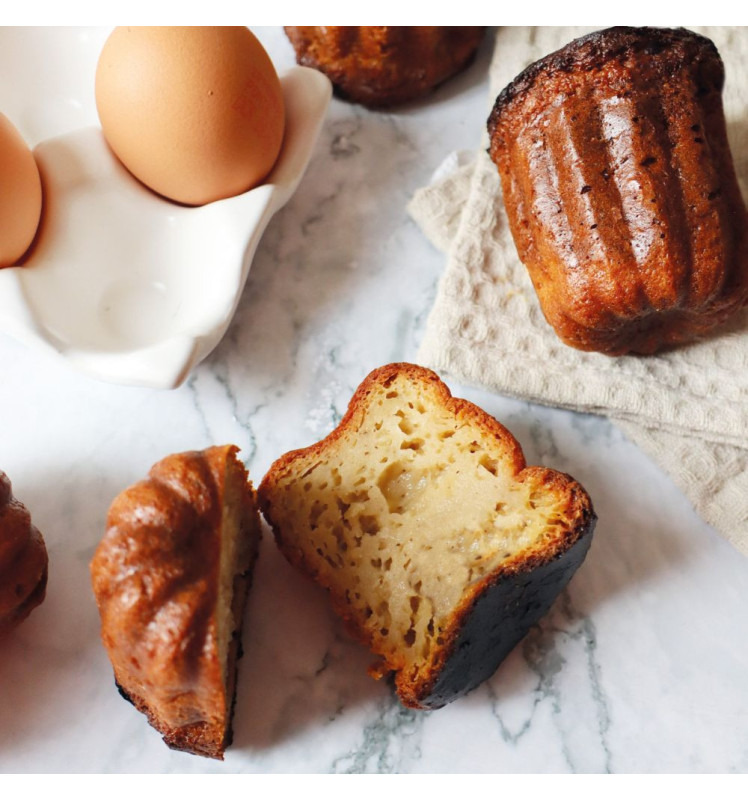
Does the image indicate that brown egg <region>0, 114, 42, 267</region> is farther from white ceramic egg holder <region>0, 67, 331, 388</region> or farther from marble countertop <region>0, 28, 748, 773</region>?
marble countertop <region>0, 28, 748, 773</region>

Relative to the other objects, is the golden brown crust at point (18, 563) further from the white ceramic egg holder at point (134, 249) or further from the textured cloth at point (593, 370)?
the textured cloth at point (593, 370)

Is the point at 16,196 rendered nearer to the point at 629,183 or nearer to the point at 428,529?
the point at 428,529

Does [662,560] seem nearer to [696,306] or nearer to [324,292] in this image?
[696,306]

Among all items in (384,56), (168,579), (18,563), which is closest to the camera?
(168,579)

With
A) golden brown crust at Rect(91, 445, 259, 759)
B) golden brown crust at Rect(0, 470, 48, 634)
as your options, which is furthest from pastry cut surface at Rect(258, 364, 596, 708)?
golden brown crust at Rect(0, 470, 48, 634)

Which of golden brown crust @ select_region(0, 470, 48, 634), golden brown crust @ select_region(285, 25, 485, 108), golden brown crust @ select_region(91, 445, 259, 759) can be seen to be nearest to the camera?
golden brown crust @ select_region(91, 445, 259, 759)

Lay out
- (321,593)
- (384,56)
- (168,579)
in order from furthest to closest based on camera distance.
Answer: (384,56)
(321,593)
(168,579)

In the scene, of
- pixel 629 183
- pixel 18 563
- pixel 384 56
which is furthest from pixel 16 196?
pixel 629 183
